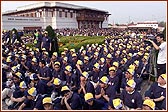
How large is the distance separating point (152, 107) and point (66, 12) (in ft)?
151

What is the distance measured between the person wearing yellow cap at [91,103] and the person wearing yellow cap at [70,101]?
166 mm

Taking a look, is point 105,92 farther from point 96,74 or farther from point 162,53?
point 162,53

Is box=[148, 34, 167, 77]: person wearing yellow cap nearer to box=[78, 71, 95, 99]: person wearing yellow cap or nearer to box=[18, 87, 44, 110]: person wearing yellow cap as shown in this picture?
box=[78, 71, 95, 99]: person wearing yellow cap

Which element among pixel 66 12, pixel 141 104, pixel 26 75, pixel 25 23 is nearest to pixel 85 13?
pixel 66 12

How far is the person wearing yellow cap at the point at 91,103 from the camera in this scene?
5422mm

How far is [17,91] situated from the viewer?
21.7ft

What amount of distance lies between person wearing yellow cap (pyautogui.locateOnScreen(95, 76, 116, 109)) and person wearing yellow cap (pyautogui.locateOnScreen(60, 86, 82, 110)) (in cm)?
66

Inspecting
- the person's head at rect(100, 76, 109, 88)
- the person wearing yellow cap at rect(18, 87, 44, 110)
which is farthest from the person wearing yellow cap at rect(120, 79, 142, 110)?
the person wearing yellow cap at rect(18, 87, 44, 110)

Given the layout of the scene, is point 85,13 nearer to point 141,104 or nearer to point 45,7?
point 45,7

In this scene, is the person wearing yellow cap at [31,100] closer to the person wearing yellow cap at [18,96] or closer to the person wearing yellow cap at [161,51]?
the person wearing yellow cap at [18,96]

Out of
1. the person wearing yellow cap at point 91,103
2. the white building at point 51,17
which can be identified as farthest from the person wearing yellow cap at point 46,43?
the white building at point 51,17

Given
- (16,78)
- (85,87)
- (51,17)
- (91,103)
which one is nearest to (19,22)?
(51,17)

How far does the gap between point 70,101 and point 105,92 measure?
38.8 inches

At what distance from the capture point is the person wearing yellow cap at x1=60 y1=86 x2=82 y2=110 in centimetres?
553
